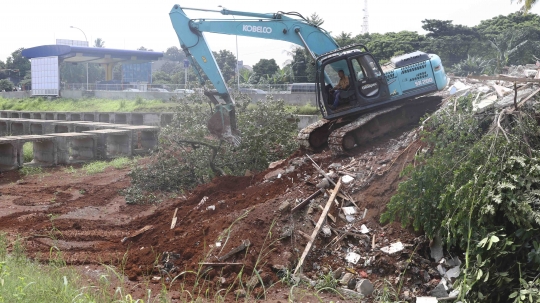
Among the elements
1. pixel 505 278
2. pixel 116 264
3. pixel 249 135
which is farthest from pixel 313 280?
pixel 249 135

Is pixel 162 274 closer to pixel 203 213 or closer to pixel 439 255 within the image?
pixel 203 213

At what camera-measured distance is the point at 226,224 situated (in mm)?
8266

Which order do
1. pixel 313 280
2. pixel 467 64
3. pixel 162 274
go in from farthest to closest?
pixel 467 64 → pixel 162 274 → pixel 313 280

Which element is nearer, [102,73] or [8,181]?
[8,181]

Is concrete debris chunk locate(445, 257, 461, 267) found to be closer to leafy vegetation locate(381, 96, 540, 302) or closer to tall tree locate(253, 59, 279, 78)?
leafy vegetation locate(381, 96, 540, 302)

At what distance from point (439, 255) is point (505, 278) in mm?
1407

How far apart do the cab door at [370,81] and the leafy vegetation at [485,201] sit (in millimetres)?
3680

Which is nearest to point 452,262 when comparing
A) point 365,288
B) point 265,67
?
point 365,288

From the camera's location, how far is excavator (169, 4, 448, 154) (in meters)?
11.1

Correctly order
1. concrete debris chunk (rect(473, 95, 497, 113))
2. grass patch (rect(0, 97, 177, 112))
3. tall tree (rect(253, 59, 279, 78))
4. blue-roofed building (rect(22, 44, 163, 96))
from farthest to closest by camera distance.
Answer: blue-roofed building (rect(22, 44, 163, 96)) < tall tree (rect(253, 59, 279, 78)) < grass patch (rect(0, 97, 177, 112)) < concrete debris chunk (rect(473, 95, 497, 113))

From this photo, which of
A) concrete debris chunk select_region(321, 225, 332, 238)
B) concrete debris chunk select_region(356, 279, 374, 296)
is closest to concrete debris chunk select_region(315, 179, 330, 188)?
concrete debris chunk select_region(321, 225, 332, 238)

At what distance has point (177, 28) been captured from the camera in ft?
40.5

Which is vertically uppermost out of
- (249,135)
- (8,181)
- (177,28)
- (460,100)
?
(177,28)

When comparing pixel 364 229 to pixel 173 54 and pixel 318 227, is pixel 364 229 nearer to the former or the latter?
pixel 318 227
